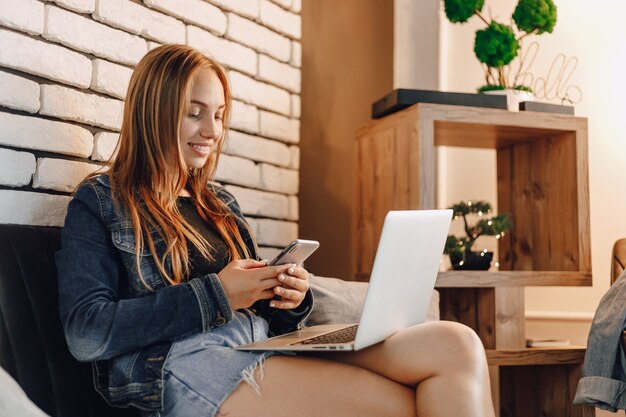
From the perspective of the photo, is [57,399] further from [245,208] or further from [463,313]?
[463,313]

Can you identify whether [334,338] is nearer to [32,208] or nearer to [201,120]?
[201,120]

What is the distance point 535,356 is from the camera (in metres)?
2.26

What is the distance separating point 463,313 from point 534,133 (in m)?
0.61

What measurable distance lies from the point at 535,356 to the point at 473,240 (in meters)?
0.38

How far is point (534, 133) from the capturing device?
98.1 inches

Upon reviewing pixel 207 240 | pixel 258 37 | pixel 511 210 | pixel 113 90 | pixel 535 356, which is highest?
pixel 258 37

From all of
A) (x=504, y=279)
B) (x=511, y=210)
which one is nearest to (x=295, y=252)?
(x=504, y=279)

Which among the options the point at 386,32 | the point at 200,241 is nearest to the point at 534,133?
the point at 386,32

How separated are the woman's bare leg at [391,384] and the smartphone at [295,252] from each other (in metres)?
0.18

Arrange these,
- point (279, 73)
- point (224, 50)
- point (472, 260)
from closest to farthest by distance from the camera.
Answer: point (224, 50) < point (472, 260) < point (279, 73)

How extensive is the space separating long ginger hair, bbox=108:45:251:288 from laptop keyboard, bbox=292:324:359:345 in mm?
295

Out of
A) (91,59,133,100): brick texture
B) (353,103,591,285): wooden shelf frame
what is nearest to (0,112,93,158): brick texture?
(91,59,133,100): brick texture

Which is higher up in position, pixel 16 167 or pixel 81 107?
pixel 81 107

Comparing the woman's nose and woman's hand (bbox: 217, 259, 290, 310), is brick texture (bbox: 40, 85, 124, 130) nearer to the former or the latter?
the woman's nose
